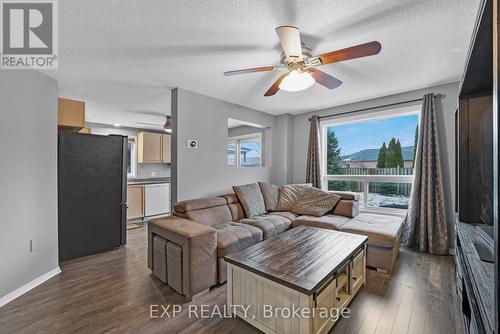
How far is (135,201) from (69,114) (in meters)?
2.54

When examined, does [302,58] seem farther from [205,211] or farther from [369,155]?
[369,155]

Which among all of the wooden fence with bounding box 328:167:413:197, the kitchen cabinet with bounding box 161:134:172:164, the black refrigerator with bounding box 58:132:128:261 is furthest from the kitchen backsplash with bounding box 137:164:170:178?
the wooden fence with bounding box 328:167:413:197

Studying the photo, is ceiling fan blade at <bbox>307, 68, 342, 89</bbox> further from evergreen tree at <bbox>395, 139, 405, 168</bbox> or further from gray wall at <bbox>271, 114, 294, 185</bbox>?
gray wall at <bbox>271, 114, 294, 185</bbox>

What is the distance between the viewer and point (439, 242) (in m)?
→ 2.97

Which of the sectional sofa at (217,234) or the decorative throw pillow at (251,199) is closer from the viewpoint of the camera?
the sectional sofa at (217,234)

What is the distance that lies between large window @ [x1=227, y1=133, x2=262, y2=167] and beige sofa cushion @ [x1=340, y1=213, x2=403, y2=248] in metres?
2.55

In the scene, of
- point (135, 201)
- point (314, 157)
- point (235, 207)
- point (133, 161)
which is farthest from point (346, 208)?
point (133, 161)

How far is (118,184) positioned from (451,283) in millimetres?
4332

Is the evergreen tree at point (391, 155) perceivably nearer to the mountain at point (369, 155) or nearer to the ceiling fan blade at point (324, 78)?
the mountain at point (369, 155)

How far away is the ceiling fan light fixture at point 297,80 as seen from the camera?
1.85 metres

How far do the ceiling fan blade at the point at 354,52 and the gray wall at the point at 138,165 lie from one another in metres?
5.28

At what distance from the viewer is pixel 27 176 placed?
2.27 metres

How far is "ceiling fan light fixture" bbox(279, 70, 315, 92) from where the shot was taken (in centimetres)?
185

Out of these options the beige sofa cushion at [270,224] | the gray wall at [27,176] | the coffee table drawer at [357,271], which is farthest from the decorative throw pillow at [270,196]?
the gray wall at [27,176]
